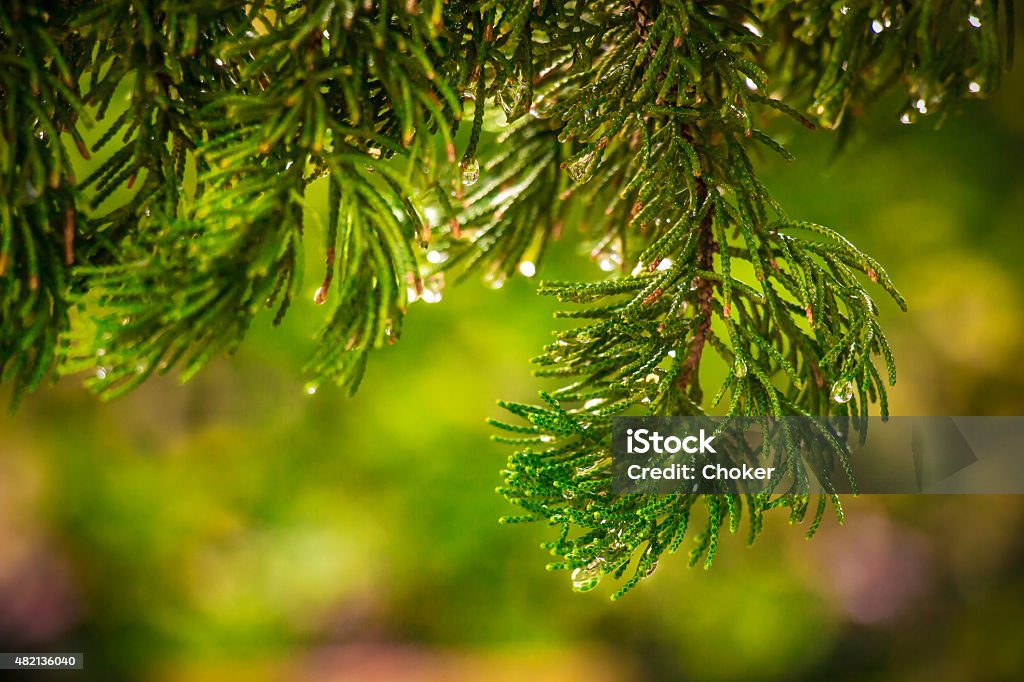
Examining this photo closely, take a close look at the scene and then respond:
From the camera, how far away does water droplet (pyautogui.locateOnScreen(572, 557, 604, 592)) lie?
0.46m

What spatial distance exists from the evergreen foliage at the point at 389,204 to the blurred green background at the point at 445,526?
1.80 meters

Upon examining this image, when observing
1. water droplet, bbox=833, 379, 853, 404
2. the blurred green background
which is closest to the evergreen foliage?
water droplet, bbox=833, 379, 853, 404

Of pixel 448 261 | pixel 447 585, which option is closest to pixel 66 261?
pixel 448 261

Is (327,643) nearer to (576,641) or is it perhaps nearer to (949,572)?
(576,641)

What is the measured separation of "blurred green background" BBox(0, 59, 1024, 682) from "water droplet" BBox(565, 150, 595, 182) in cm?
178

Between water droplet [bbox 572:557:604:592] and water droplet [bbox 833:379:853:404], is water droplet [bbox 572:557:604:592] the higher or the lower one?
the lower one

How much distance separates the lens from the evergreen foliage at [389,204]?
398mm

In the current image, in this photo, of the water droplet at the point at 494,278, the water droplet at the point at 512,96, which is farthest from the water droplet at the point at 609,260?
the water droplet at the point at 512,96

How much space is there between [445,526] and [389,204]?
2144mm
